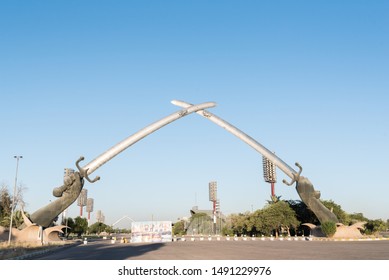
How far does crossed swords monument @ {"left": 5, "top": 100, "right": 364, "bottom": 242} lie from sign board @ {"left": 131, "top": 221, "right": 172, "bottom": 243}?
8299 mm

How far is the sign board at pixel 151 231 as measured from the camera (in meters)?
50.6

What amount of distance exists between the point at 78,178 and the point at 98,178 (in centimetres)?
238

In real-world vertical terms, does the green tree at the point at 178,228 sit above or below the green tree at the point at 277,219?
below

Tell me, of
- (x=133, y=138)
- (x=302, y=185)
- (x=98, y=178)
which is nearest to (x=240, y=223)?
(x=302, y=185)

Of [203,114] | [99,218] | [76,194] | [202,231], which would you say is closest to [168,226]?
[76,194]

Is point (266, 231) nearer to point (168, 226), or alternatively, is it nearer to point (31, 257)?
point (168, 226)

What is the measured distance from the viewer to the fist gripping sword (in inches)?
1813

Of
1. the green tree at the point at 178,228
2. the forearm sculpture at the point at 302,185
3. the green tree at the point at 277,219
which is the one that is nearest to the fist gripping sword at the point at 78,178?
the forearm sculpture at the point at 302,185

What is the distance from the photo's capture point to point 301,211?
7212 centimetres

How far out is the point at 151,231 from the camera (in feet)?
168

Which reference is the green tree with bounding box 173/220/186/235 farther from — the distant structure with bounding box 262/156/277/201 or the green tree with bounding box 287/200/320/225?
the green tree with bounding box 287/200/320/225

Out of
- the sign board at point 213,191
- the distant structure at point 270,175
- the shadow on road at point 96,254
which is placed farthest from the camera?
the sign board at point 213,191

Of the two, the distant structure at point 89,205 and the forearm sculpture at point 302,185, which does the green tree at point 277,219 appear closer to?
the forearm sculpture at point 302,185

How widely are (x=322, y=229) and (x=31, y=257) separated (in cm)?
4085
